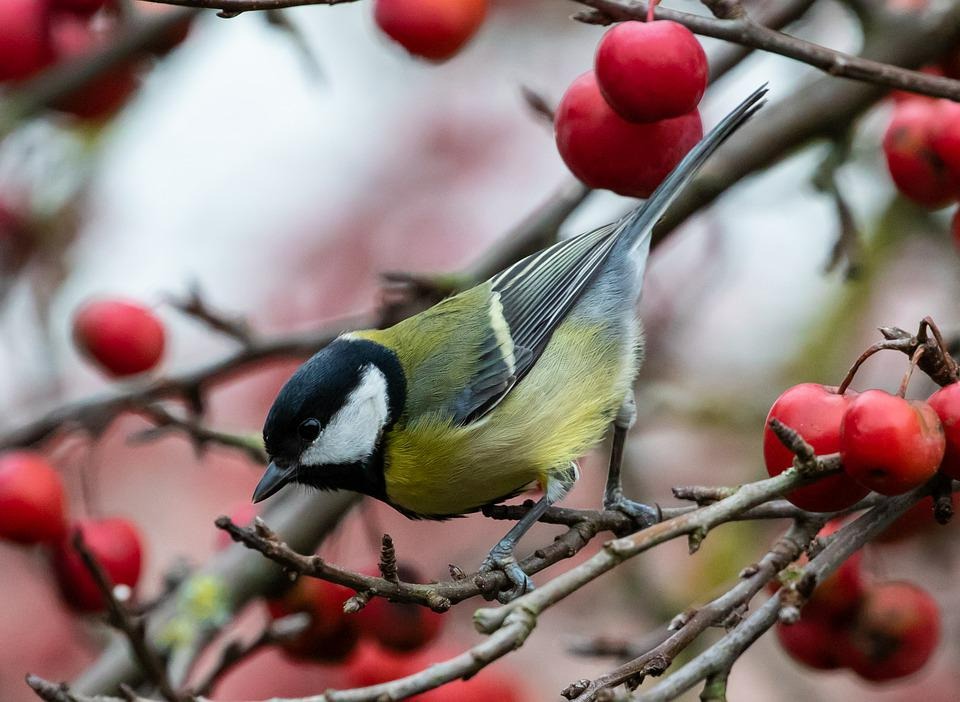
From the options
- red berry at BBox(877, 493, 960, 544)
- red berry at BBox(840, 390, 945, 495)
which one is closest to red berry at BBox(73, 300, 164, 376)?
red berry at BBox(877, 493, 960, 544)

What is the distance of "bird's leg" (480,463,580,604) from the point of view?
1.54 metres

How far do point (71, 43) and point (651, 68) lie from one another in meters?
1.57

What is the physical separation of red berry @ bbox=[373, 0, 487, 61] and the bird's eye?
69 centimetres

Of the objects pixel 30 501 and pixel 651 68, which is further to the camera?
pixel 30 501

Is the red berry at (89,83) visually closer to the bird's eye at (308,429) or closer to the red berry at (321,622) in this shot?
the bird's eye at (308,429)

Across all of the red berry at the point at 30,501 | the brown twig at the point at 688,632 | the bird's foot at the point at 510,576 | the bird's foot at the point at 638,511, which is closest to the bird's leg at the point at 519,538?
the bird's foot at the point at 510,576

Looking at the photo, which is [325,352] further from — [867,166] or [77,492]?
[77,492]

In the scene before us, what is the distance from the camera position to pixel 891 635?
6.05 ft

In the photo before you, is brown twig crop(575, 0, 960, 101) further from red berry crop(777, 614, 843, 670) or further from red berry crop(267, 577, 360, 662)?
red berry crop(267, 577, 360, 662)

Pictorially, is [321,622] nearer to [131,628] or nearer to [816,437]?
[131,628]

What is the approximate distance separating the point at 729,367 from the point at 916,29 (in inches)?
53.4

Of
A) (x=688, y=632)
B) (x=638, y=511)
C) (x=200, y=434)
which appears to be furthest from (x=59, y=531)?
(x=688, y=632)

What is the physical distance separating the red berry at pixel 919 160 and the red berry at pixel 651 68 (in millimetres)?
502

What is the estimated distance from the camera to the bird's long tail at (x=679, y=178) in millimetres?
1808
